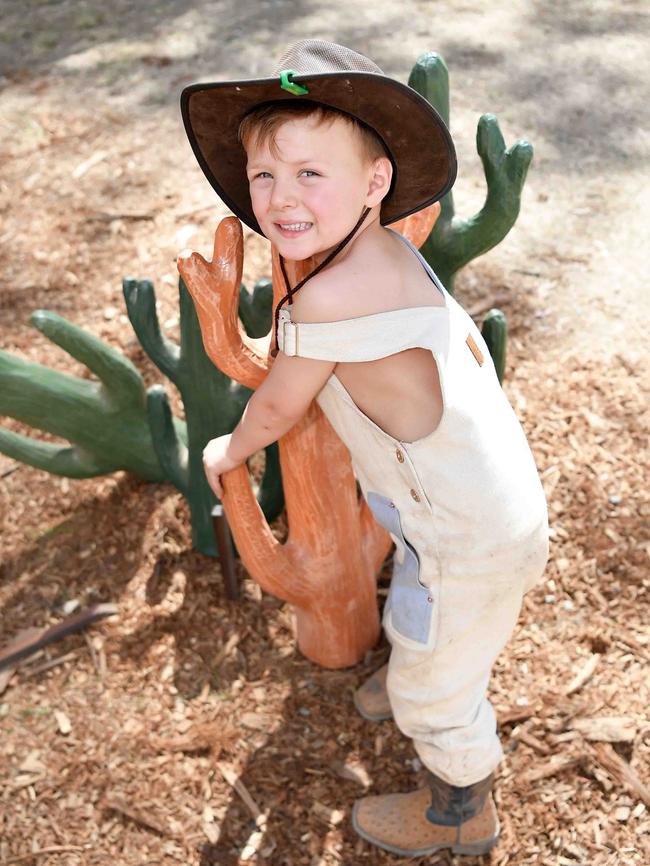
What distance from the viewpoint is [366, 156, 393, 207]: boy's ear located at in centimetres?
147

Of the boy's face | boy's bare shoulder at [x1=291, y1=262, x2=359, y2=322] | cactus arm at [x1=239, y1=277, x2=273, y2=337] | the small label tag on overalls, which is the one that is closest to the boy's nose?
the boy's face

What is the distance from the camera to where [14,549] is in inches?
110

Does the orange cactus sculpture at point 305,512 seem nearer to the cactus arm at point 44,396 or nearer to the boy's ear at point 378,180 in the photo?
the boy's ear at point 378,180

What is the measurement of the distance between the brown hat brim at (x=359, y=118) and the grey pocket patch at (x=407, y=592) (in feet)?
1.64

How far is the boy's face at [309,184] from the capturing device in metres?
1.39

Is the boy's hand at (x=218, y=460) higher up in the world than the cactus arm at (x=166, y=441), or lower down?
higher up

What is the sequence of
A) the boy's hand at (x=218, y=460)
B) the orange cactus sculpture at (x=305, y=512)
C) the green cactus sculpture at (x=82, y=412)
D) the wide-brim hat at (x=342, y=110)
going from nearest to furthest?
the wide-brim hat at (x=342, y=110) → the orange cactus sculpture at (x=305, y=512) → the boy's hand at (x=218, y=460) → the green cactus sculpture at (x=82, y=412)

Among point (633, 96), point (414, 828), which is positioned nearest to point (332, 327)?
point (414, 828)

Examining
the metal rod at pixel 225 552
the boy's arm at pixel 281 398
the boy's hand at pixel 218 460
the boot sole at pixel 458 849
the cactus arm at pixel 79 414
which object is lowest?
the boot sole at pixel 458 849

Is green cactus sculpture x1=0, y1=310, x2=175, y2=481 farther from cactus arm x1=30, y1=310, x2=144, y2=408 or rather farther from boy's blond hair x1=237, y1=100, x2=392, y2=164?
boy's blond hair x1=237, y1=100, x2=392, y2=164

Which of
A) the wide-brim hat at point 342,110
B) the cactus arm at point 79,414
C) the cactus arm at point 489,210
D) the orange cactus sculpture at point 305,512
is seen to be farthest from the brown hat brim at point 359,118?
the cactus arm at point 79,414

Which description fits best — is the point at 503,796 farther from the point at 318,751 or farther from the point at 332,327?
the point at 332,327

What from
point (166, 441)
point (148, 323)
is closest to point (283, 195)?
point (148, 323)

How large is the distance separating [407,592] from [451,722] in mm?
306
